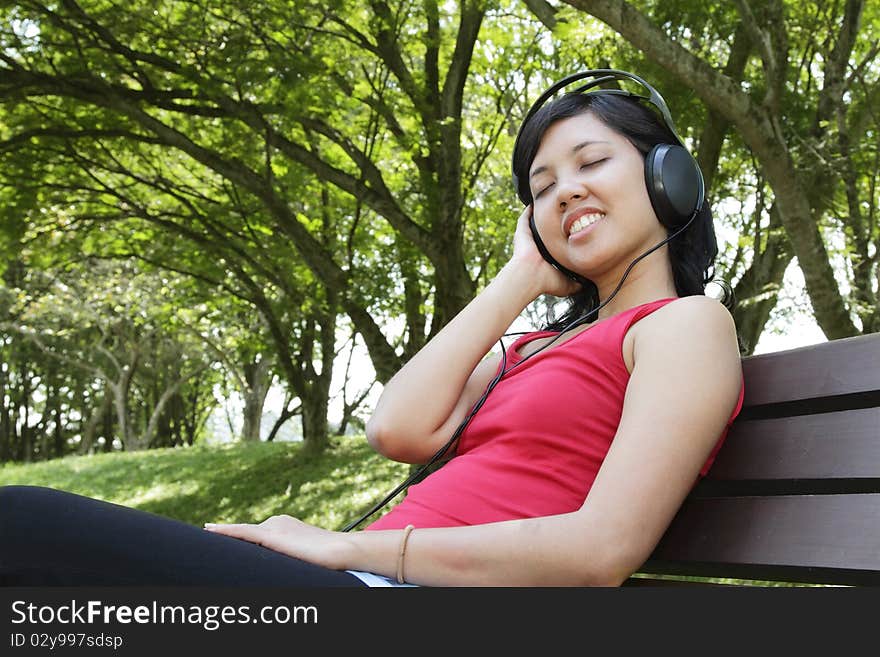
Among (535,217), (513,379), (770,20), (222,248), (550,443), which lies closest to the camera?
(550,443)

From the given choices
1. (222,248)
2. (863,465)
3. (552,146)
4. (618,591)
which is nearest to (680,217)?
(552,146)

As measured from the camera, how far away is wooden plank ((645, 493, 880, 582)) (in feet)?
4.73

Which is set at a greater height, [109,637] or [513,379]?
[513,379]

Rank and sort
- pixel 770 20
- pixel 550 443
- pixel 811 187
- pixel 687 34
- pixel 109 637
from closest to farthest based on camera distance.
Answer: pixel 109 637
pixel 550 443
pixel 770 20
pixel 811 187
pixel 687 34

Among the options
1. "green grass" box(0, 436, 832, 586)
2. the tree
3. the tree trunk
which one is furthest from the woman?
the tree trunk

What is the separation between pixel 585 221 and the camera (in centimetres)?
206

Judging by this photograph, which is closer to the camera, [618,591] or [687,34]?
[618,591]

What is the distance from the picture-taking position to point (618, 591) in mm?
1168

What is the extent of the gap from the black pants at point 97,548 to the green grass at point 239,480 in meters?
7.01

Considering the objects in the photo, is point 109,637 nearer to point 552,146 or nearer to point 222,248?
point 552,146

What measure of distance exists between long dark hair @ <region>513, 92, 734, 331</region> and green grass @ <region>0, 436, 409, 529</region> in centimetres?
650

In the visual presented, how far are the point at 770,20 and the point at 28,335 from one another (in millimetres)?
22394

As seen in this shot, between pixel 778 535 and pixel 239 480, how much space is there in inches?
413

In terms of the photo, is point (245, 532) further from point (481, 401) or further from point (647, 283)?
point (647, 283)
